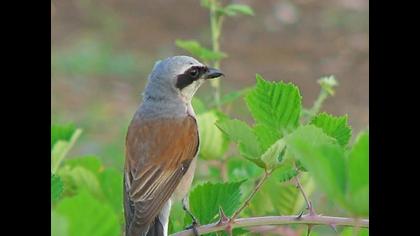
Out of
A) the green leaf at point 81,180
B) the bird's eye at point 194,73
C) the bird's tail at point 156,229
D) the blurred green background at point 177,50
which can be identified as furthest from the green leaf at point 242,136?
the blurred green background at point 177,50

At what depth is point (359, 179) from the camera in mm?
1469

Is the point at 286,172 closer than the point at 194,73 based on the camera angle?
Yes

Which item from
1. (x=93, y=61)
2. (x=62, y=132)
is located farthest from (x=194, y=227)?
(x=93, y=61)

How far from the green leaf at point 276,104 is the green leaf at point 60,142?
2.28 ft

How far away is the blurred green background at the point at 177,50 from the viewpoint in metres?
11.8

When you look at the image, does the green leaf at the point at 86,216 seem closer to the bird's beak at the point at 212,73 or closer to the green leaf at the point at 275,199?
the green leaf at the point at 275,199

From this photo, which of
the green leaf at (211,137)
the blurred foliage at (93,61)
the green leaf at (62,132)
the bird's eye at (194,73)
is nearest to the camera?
the green leaf at (62,132)

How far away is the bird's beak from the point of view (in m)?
3.79

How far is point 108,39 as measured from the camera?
44.6 ft

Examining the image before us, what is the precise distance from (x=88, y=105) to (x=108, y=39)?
1979 millimetres

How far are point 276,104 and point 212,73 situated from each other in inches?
61.9

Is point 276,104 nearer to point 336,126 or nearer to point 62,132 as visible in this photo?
point 336,126
